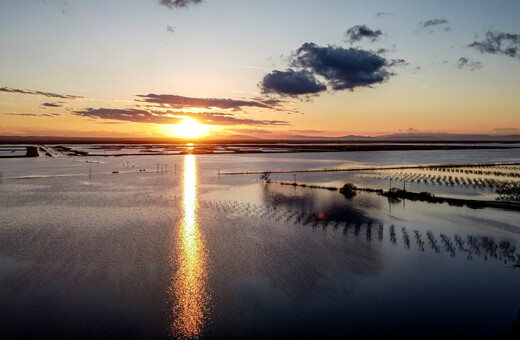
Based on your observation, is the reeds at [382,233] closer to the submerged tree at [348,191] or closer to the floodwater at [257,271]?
the floodwater at [257,271]

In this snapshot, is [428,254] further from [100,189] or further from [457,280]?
[100,189]

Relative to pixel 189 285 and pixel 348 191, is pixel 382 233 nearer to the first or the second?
pixel 189 285

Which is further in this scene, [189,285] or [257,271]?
[257,271]

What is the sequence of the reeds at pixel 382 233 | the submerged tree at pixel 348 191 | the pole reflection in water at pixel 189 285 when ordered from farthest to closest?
the submerged tree at pixel 348 191
the reeds at pixel 382 233
the pole reflection in water at pixel 189 285

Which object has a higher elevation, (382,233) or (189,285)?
(382,233)

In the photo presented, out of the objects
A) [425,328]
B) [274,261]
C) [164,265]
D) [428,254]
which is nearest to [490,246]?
[428,254]

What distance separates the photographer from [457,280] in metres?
18.9

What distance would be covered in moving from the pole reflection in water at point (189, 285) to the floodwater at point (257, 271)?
→ 0.29 feet

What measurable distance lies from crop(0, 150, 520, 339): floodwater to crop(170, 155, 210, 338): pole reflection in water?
0.09 m

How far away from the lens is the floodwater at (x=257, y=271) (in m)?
14.9

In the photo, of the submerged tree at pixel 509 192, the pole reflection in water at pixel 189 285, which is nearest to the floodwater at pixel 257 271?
the pole reflection in water at pixel 189 285

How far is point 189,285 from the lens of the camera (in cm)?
1858

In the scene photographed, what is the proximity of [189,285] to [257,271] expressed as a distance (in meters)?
3.98

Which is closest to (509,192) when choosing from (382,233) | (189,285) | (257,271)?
(382,233)
